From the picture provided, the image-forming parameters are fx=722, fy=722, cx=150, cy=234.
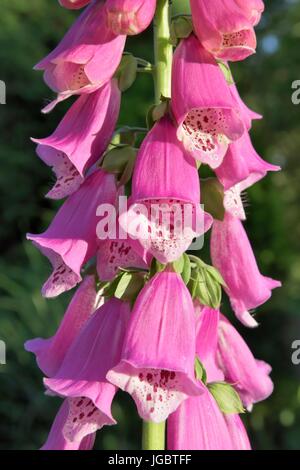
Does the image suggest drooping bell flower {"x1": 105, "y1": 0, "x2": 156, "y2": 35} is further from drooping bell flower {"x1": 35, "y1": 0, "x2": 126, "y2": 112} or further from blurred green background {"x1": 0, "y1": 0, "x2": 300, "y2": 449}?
blurred green background {"x1": 0, "y1": 0, "x2": 300, "y2": 449}

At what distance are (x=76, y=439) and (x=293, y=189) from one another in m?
3.95

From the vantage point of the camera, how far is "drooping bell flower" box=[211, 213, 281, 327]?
3.48 ft

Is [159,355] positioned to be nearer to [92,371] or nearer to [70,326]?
[92,371]

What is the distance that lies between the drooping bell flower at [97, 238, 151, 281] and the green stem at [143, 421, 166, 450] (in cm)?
21

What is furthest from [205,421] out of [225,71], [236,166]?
[225,71]

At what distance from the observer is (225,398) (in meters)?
1.01

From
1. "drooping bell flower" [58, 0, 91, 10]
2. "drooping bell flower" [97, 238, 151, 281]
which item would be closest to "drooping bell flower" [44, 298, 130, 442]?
"drooping bell flower" [97, 238, 151, 281]

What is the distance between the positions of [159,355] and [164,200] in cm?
19

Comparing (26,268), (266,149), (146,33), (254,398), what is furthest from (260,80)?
(254,398)

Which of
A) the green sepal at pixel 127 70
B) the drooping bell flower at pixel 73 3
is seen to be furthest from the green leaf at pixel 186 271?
the drooping bell flower at pixel 73 3

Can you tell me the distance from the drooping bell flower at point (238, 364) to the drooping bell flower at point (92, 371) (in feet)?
0.67

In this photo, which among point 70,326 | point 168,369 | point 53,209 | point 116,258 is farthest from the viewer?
point 53,209

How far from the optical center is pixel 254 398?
1111 millimetres
